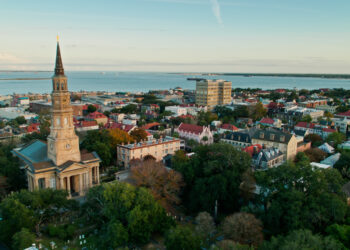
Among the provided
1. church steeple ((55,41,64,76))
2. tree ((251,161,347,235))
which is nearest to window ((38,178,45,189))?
church steeple ((55,41,64,76))

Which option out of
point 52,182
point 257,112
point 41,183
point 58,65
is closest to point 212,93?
point 257,112

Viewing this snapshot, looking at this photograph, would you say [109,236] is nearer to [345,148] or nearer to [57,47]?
[57,47]

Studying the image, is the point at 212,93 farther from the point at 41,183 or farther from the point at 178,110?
the point at 41,183

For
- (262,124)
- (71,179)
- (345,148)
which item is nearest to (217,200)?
(71,179)

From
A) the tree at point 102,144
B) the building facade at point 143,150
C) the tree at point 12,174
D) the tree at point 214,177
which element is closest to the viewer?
the tree at point 214,177

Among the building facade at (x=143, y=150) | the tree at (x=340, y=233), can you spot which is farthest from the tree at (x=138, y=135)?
the tree at (x=340, y=233)

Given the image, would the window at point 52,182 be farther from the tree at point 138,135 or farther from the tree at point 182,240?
the tree at point 138,135
